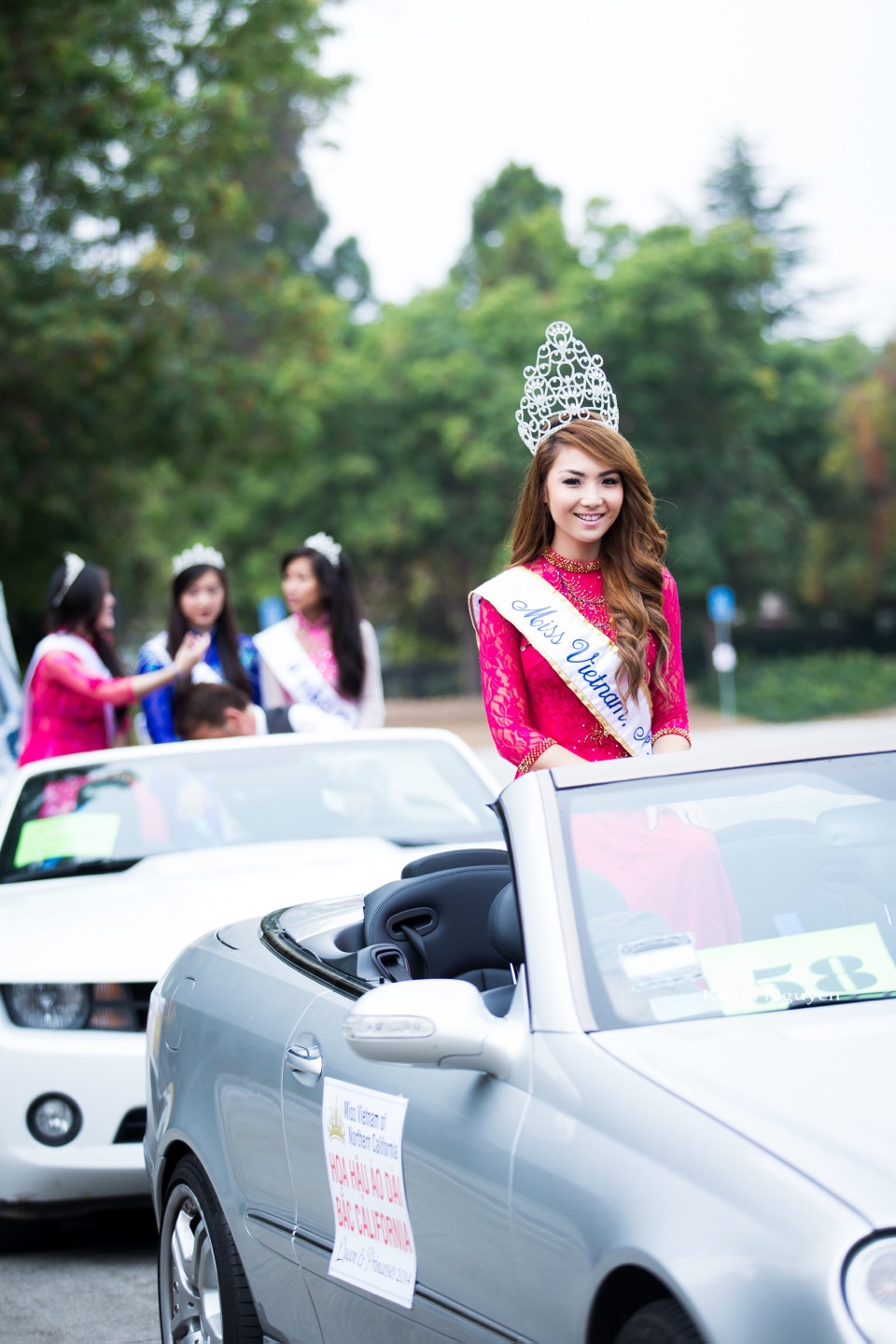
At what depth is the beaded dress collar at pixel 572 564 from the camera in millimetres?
4336

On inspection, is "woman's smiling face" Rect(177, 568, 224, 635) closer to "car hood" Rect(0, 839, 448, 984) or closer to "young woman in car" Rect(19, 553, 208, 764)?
"young woman in car" Rect(19, 553, 208, 764)

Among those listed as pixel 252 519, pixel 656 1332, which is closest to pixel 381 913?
pixel 656 1332

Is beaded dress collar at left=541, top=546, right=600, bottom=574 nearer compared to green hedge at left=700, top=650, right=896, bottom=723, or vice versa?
beaded dress collar at left=541, top=546, right=600, bottom=574

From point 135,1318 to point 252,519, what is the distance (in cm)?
4362

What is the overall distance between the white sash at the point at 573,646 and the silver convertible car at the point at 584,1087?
0.52 meters

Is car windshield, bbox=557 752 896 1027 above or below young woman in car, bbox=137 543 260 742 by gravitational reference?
below

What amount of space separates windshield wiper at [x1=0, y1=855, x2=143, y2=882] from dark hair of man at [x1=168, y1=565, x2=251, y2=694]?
6.48 ft

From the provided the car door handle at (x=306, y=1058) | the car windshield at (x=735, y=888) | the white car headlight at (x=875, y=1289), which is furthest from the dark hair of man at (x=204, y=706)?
the white car headlight at (x=875, y=1289)

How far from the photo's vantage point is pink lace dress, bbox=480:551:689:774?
13.6 ft

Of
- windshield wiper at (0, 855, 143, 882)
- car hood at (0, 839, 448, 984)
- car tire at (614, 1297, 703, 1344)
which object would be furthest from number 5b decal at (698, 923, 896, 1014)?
windshield wiper at (0, 855, 143, 882)

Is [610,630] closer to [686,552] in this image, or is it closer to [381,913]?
[381,913]

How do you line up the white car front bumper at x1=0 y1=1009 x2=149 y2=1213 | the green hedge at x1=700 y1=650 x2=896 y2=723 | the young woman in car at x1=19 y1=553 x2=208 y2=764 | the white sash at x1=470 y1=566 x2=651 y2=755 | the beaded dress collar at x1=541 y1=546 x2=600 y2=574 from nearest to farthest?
the white sash at x1=470 y1=566 x2=651 y2=755, the beaded dress collar at x1=541 y1=546 x2=600 y2=574, the white car front bumper at x1=0 y1=1009 x2=149 y2=1213, the young woman in car at x1=19 y1=553 x2=208 y2=764, the green hedge at x1=700 y1=650 x2=896 y2=723

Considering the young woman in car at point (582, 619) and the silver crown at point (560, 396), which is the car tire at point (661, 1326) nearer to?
the young woman in car at point (582, 619)

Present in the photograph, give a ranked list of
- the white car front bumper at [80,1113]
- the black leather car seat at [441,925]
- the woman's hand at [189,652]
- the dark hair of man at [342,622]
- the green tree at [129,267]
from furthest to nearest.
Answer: the green tree at [129,267]
the dark hair of man at [342,622]
the woman's hand at [189,652]
the white car front bumper at [80,1113]
the black leather car seat at [441,925]
